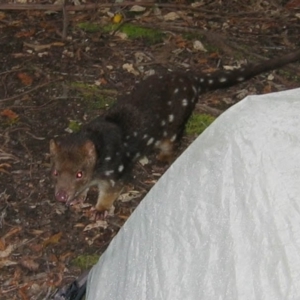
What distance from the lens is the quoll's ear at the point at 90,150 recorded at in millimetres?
4531

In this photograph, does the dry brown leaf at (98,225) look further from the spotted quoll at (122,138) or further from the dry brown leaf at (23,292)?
the dry brown leaf at (23,292)

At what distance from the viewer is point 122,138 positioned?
4.88 meters

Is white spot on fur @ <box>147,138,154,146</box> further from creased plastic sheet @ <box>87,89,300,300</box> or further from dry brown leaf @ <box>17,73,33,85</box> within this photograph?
creased plastic sheet @ <box>87,89,300,300</box>

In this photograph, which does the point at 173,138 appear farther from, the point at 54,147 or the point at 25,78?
the point at 25,78

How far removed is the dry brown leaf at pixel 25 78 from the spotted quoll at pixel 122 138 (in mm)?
1227

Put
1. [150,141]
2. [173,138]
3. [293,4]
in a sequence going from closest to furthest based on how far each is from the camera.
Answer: [150,141] → [173,138] → [293,4]

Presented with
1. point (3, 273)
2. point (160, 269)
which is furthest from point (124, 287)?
point (3, 273)

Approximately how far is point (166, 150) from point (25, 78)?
140 cm

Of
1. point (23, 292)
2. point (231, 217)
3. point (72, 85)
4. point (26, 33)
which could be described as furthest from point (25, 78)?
point (231, 217)

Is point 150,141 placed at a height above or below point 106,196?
above

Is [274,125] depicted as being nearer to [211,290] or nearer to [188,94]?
[211,290]

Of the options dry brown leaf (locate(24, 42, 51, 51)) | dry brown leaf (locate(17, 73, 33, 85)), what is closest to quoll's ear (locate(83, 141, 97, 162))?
dry brown leaf (locate(17, 73, 33, 85))

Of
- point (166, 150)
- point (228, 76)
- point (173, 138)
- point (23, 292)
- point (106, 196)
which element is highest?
point (228, 76)

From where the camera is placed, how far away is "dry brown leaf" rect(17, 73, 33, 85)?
19.7ft
